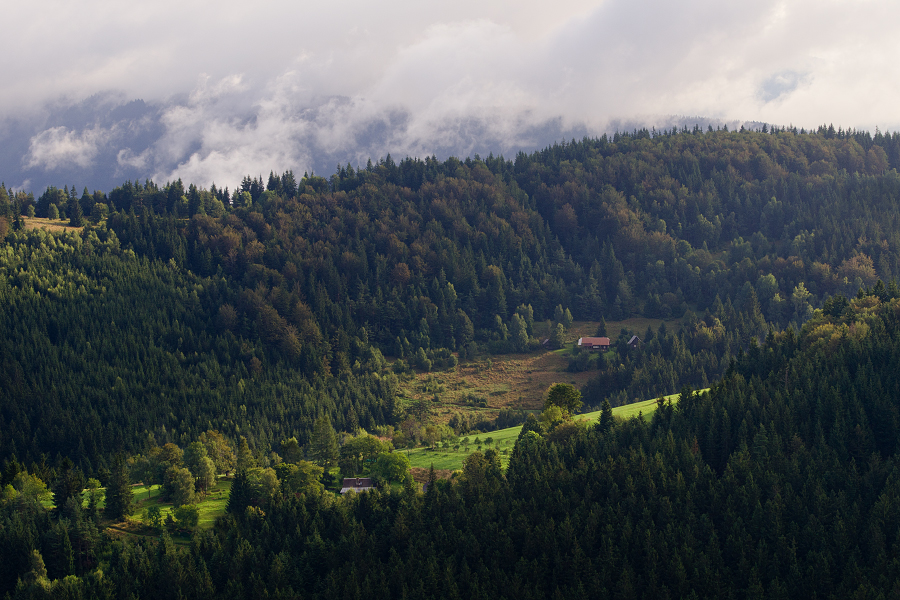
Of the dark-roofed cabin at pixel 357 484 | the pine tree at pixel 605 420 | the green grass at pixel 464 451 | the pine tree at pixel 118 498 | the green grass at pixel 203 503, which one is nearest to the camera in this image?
the pine tree at pixel 118 498

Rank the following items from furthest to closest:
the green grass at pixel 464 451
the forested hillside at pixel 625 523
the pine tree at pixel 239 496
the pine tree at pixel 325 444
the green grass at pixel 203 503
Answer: the pine tree at pixel 325 444 → the green grass at pixel 464 451 → the green grass at pixel 203 503 → the pine tree at pixel 239 496 → the forested hillside at pixel 625 523

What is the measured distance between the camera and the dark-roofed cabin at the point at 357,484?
14388 centimetres

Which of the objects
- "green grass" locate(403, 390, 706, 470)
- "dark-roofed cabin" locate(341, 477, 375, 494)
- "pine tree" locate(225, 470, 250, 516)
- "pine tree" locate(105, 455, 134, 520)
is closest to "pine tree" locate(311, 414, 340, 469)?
"dark-roofed cabin" locate(341, 477, 375, 494)

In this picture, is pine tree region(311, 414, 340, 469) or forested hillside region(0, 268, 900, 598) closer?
forested hillside region(0, 268, 900, 598)

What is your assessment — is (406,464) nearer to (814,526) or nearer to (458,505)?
(458,505)

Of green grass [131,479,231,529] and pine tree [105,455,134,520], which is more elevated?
pine tree [105,455,134,520]

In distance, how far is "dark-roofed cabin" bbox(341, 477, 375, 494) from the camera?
143875 mm

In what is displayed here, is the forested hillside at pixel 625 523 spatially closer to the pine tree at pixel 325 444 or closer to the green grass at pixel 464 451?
the green grass at pixel 464 451

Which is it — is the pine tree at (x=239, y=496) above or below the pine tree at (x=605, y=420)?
below

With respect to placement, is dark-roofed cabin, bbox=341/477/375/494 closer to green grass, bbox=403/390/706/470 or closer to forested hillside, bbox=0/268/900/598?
forested hillside, bbox=0/268/900/598

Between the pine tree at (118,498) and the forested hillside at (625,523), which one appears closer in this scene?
the forested hillside at (625,523)

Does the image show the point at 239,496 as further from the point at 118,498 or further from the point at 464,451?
A: the point at 464,451

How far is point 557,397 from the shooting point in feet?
545

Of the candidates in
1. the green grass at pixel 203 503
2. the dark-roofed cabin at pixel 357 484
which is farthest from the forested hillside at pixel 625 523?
the dark-roofed cabin at pixel 357 484
